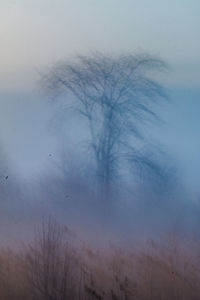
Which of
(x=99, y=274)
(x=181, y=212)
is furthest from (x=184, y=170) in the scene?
(x=99, y=274)

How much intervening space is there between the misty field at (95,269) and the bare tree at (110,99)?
0.34 metres

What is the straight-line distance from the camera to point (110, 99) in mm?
1922

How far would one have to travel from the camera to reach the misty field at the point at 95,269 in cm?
189

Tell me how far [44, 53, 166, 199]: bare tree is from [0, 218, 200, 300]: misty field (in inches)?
13.3

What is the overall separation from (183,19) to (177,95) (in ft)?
1.28

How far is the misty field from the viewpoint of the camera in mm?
1891

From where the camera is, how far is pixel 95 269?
1.91 metres

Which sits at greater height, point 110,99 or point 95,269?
point 110,99

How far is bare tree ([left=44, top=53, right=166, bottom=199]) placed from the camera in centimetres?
191

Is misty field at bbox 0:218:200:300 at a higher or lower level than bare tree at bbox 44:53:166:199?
lower

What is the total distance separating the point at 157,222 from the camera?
1.89 metres

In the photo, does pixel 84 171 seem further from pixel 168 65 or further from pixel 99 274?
pixel 168 65

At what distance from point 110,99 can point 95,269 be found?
0.88m

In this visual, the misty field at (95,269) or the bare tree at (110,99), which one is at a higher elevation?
the bare tree at (110,99)
